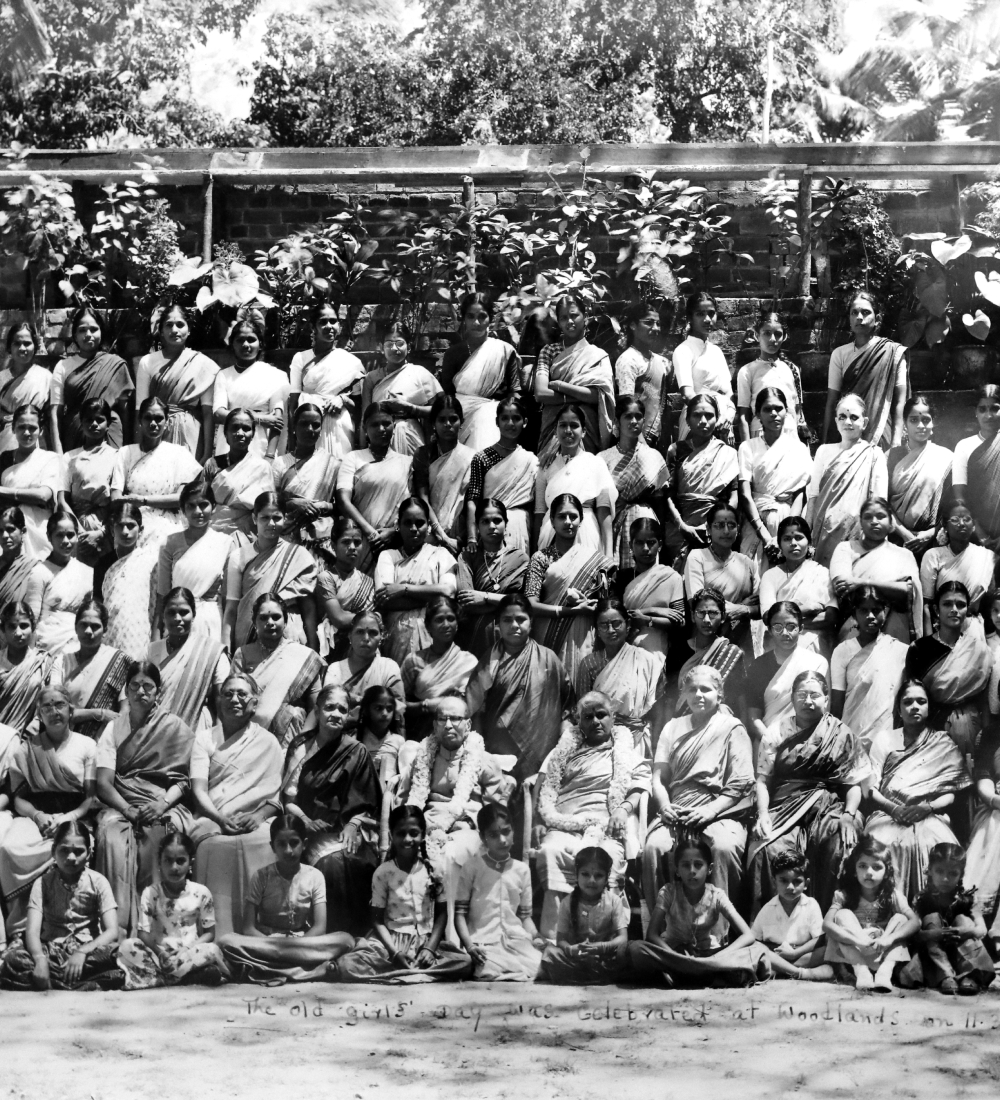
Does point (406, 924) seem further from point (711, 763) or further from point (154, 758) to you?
point (711, 763)

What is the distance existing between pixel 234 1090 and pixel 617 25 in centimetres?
1036

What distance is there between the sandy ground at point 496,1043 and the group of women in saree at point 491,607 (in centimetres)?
44

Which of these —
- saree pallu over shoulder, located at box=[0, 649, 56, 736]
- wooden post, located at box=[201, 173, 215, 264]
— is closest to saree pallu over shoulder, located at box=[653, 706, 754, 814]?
saree pallu over shoulder, located at box=[0, 649, 56, 736]

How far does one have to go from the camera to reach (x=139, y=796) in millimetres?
7199

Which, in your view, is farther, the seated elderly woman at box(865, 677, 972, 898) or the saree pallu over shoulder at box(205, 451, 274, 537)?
the saree pallu over shoulder at box(205, 451, 274, 537)

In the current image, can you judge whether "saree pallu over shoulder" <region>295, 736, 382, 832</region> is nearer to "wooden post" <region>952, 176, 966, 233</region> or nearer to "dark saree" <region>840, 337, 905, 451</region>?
"dark saree" <region>840, 337, 905, 451</region>

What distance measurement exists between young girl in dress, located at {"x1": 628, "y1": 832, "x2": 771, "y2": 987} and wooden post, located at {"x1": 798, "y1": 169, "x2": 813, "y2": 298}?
→ 10.5 feet

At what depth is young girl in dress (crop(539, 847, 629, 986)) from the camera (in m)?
6.80

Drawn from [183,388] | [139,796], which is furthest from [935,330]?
[139,796]

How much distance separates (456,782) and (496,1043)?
113cm

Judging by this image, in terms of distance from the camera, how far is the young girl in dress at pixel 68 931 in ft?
22.3

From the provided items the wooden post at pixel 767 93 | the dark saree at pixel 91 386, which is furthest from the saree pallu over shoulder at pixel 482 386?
the wooden post at pixel 767 93

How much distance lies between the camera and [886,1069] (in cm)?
617

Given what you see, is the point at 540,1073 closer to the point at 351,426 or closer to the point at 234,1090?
the point at 234,1090
